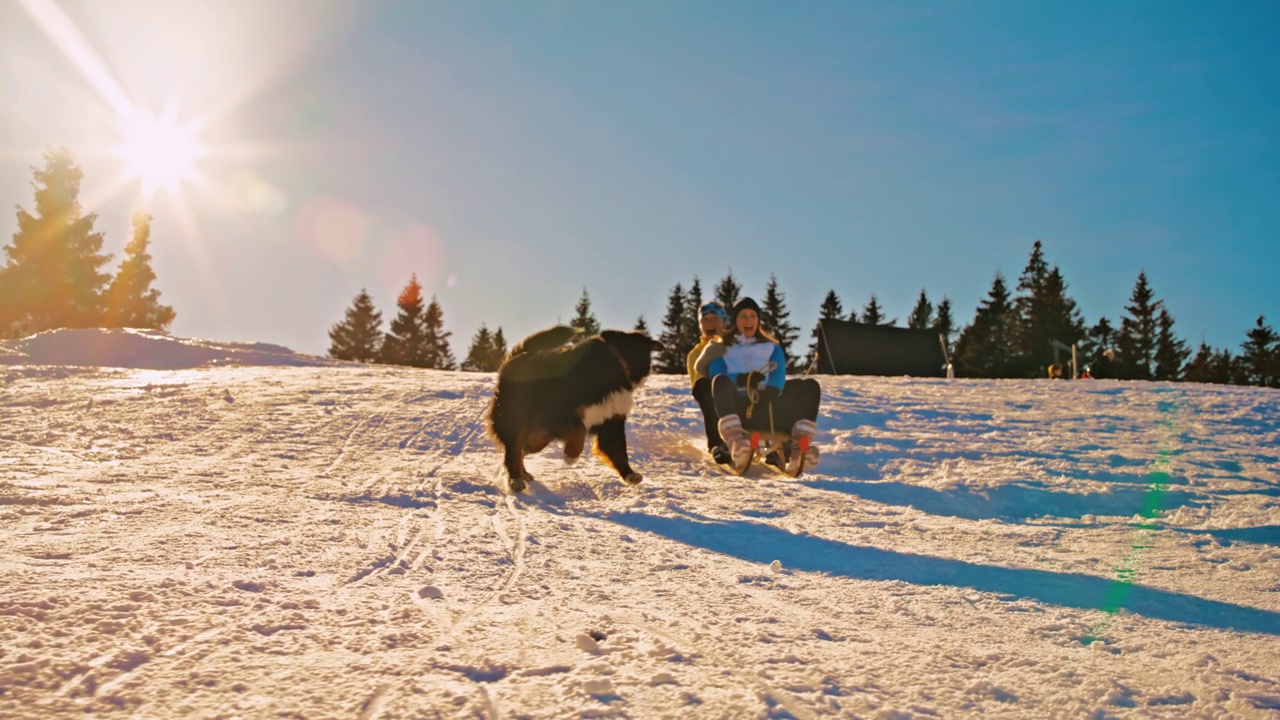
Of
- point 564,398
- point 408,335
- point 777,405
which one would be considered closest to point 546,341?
point 564,398

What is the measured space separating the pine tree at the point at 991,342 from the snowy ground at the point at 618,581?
161ft

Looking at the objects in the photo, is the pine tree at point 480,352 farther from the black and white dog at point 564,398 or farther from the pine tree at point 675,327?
the black and white dog at point 564,398

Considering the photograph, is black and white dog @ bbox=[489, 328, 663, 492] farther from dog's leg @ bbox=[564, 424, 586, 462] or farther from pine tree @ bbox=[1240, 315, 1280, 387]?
pine tree @ bbox=[1240, 315, 1280, 387]

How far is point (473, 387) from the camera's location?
12828 mm

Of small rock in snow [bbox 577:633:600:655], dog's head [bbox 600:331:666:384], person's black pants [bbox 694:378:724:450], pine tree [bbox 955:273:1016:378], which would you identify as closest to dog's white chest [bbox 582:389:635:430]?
dog's head [bbox 600:331:666:384]

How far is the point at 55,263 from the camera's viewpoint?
38594 mm

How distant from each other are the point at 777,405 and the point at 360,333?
2130 inches

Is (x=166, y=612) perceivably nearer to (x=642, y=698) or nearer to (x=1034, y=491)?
(x=642, y=698)

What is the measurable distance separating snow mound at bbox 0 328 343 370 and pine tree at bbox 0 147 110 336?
26.3 m

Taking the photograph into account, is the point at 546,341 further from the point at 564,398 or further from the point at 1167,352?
the point at 1167,352

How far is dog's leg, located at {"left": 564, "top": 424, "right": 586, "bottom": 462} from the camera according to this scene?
674 centimetres

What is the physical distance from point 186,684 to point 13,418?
8.58m

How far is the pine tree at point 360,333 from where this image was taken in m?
56.5

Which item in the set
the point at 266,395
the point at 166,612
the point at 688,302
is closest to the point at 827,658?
the point at 166,612
